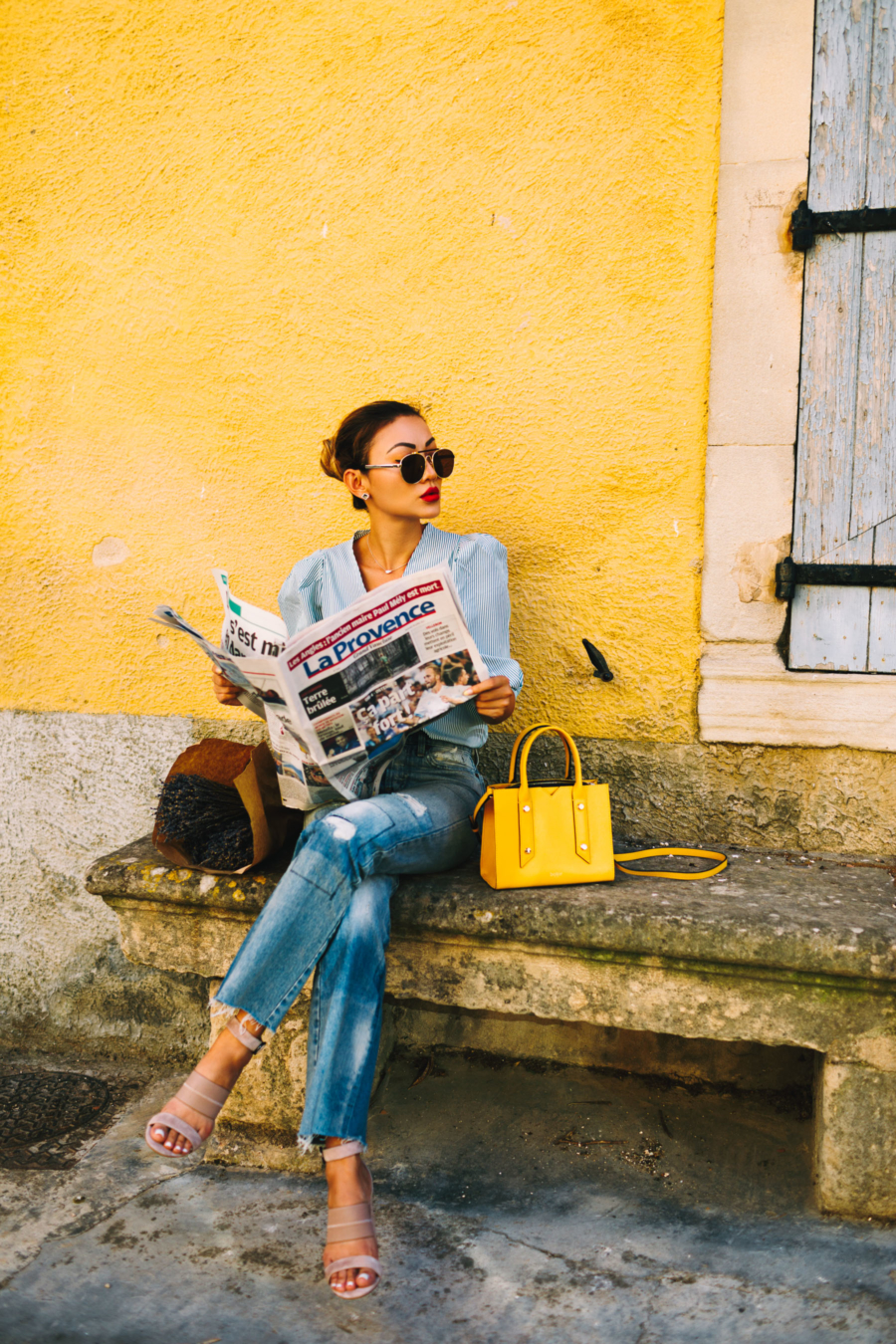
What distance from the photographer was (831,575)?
2387mm

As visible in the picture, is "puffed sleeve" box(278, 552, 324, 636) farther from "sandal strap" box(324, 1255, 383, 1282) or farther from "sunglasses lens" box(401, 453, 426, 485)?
"sandal strap" box(324, 1255, 383, 1282)

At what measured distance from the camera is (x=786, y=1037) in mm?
1963

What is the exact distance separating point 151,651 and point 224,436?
685mm

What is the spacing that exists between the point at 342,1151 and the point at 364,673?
0.91m

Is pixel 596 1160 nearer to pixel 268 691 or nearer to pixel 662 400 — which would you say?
pixel 268 691

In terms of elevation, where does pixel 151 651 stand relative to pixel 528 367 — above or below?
below

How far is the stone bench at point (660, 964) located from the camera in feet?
6.27

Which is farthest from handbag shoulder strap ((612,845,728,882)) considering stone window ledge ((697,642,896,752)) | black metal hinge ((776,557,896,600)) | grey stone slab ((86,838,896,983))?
black metal hinge ((776,557,896,600))

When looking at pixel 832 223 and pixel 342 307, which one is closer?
pixel 832 223

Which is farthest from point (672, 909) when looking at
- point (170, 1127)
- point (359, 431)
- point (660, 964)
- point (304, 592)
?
point (359, 431)

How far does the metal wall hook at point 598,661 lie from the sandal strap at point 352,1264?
1.46 meters

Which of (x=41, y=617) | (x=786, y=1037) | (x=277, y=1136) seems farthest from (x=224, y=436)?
(x=786, y=1037)

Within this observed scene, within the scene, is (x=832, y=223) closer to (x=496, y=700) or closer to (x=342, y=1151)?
(x=496, y=700)

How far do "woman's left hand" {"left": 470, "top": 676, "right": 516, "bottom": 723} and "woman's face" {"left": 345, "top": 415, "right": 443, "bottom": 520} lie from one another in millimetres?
516
